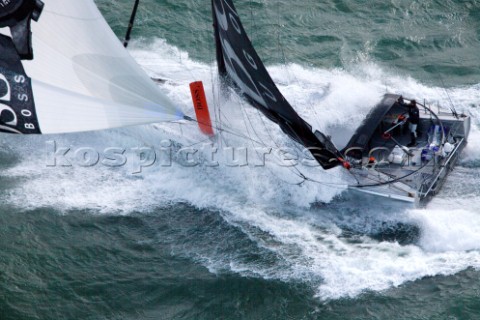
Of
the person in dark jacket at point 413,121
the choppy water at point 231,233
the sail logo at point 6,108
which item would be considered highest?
the sail logo at point 6,108

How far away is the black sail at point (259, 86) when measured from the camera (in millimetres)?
17719

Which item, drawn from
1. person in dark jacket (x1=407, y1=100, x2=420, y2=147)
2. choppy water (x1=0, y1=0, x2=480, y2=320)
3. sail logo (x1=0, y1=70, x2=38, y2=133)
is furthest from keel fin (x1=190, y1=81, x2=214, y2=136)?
person in dark jacket (x1=407, y1=100, x2=420, y2=147)

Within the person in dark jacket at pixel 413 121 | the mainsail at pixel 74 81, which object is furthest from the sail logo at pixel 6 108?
the person in dark jacket at pixel 413 121

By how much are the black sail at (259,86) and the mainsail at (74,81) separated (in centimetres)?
237

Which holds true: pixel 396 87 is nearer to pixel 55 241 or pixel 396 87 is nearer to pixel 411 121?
pixel 411 121

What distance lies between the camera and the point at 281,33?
27.2 meters

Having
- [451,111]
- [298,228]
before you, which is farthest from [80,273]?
[451,111]

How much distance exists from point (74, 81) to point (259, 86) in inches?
164

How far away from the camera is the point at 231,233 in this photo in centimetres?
1836

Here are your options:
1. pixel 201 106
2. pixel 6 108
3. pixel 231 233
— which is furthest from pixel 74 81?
pixel 231 233

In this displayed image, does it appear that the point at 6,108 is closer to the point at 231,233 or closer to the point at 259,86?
the point at 259,86

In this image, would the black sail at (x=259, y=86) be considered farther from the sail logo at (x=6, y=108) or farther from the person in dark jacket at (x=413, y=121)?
the sail logo at (x=6, y=108)

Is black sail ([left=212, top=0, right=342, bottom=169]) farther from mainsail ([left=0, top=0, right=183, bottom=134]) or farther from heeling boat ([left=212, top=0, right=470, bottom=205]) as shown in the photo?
mainsail ([left=0, top=0, right=183, bottom=134])

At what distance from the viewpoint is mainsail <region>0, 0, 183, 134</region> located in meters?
15.9
